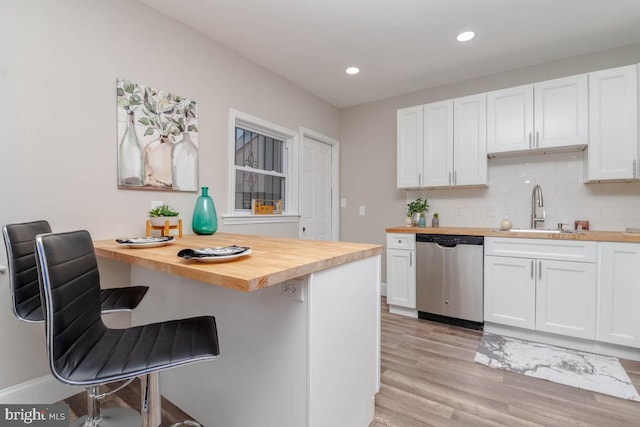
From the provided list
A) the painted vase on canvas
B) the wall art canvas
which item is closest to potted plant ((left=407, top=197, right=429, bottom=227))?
the wall art canvas

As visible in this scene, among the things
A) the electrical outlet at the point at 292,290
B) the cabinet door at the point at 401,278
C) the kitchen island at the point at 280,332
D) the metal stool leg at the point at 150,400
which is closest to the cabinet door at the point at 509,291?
the cabinet door at the point at 401,278

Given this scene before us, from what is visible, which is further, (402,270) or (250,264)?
(402,270)

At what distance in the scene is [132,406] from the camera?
5.57 ft

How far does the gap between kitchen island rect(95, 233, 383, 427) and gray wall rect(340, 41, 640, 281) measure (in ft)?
7.78

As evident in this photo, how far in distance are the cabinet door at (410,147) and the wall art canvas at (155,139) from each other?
222cm

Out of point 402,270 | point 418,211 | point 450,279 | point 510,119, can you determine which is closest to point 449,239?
point 450,279

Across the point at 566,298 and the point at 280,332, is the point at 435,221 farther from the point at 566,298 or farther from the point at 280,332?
the point at 280,332

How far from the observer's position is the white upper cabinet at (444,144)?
306 cm

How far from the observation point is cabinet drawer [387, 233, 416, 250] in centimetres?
312

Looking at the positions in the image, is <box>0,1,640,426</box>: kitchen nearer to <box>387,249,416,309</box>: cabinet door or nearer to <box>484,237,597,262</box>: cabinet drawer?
<box>484,237,597,262</box>: cabinet drawer

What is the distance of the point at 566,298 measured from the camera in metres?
2.44

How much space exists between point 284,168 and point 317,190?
2.05 feet

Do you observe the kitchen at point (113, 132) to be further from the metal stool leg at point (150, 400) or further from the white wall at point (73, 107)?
the metal stool leg at point (150, 400)

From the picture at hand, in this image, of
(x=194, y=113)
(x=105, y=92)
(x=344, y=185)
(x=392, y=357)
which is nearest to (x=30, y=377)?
(x=105, y=92)
